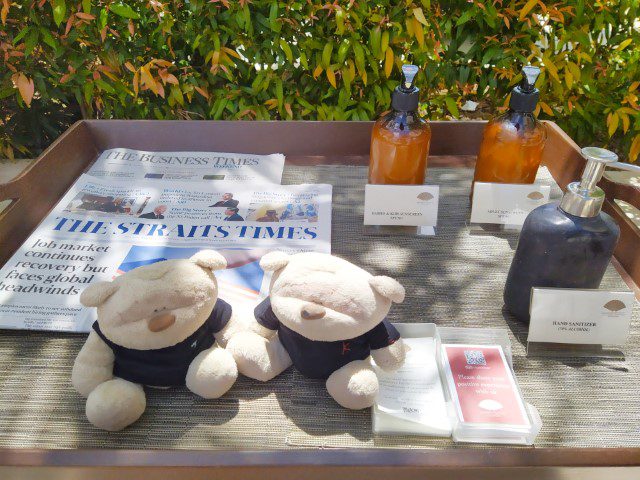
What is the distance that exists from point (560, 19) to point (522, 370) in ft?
3.43

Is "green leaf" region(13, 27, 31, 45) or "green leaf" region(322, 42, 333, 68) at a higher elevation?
"green leaf" region(13, 27, 31, 45)

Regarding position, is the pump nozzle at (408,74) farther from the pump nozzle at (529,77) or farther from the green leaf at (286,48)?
the green leaf at (286,48)

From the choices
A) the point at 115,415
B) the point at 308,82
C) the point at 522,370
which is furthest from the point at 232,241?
the point at 308,82

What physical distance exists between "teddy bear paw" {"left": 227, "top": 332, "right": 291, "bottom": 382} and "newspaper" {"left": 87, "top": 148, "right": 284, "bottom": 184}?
48 centimetres

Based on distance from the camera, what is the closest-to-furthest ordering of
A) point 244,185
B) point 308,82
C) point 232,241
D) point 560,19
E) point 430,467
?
point 430,467 < point 232,241 < point 244,185 < point 560,19 < point 308,82

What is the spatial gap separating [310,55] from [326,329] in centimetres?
101

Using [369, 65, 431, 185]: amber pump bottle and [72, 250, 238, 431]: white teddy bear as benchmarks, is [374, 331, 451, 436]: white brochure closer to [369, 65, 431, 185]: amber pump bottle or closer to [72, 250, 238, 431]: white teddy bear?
[72, 250, 238, 431]: white teddy bear

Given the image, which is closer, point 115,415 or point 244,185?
point 115,415

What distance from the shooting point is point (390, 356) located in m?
0.59

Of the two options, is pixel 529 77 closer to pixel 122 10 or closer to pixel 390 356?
pixel 390 356

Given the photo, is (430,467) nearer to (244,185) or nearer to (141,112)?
(244,185)

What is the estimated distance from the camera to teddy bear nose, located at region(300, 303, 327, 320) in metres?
0.51

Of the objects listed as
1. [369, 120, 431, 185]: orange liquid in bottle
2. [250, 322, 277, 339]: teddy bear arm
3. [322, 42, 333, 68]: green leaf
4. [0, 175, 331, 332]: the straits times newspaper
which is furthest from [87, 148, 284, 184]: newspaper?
[250, 322, 277, 339]: teddy bear arm

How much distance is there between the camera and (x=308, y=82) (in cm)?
145
